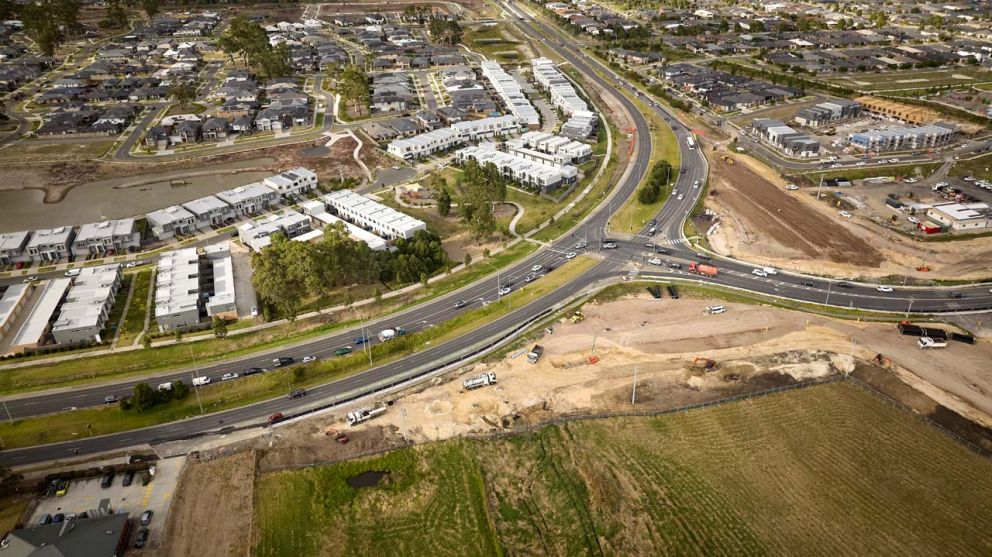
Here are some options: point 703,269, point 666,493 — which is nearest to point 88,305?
point 666,493

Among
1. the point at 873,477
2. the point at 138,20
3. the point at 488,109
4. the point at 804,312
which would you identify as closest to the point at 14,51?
the point at 138,20

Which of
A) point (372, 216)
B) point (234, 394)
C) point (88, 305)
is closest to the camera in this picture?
point (234, 394)

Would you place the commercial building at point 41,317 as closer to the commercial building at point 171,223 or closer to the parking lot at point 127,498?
the commercial building at point 171,223

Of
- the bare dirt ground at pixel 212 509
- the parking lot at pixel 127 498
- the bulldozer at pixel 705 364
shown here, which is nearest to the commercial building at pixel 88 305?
the parking lot at pixel 127 498

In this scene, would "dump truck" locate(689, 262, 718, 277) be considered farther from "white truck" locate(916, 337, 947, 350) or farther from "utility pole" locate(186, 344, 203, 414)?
"utility pole" locate(186, 344, 203, 414)

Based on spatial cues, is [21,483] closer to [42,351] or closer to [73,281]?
[42,351]

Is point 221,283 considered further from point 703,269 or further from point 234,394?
point 703,269
